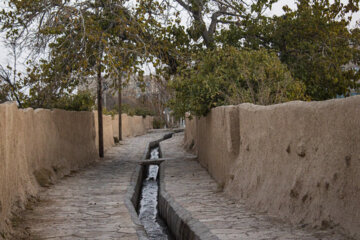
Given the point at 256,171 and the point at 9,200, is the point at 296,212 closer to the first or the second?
the point at 256,171

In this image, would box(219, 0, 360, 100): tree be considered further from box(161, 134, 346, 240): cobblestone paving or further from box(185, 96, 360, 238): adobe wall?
box(185, 96, 360, 238): adobe wall

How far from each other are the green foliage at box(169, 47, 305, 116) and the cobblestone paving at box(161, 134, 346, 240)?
1932mm

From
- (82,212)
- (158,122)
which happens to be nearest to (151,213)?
(82,212)

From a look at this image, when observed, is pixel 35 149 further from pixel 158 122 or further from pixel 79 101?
pixel 158 122

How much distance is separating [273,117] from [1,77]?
9.96m

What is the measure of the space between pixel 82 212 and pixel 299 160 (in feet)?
12.4

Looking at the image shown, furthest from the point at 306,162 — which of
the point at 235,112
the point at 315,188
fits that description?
the point at 235,112

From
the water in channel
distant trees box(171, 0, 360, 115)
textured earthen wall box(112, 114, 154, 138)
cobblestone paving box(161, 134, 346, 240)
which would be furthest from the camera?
textured earthen wall box(112, 114, 154, 138)

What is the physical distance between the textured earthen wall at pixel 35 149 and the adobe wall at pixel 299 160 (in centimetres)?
347

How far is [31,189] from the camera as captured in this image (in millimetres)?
9625

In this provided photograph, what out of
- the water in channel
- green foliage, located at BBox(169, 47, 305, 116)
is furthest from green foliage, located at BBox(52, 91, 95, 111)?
green foliage, located at BBox(169, 47, 305, 116)

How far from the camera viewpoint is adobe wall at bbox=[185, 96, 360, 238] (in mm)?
5098

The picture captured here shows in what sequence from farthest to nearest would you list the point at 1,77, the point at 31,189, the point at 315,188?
the point at 1,77 < the point at 31,189 < the point at 315,188

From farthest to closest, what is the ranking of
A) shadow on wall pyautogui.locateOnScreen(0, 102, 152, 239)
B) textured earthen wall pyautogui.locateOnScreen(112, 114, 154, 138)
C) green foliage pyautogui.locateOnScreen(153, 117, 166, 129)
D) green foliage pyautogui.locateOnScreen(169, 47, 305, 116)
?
1. green foliage pyautogui.locateOnScreen(153, 117, 166, 129)
2. textured earthen wall pyautogui.locateOnScreen(112, 114, 154, 138)
3. green foliage pyautogui.locateOnScreen(169, 47, 305, 116)
4. shadow on wall pyautogui.locateOnScreen(0, 102, 152, 239)
